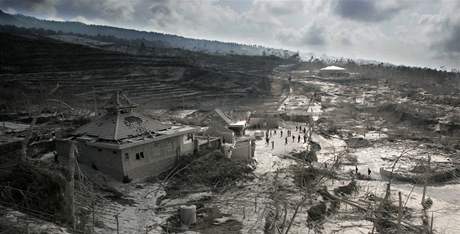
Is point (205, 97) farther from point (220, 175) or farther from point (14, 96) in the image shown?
point (220, 175)

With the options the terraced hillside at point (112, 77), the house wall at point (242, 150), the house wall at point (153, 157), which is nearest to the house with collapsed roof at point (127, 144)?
the house wall at point (153, 157)

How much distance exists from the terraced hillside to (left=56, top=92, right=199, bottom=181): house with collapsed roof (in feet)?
90.9

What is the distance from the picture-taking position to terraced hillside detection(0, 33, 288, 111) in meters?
49.9

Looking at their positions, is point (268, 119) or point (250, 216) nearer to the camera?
point (250, 216)

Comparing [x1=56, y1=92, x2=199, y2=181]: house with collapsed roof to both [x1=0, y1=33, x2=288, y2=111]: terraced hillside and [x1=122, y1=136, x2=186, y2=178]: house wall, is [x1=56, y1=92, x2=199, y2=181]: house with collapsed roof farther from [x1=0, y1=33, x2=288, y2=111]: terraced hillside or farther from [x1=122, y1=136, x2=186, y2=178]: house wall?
[x1=0, y1=33, x2=288, y2=111]: terraced hillside

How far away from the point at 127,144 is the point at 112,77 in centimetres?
4441

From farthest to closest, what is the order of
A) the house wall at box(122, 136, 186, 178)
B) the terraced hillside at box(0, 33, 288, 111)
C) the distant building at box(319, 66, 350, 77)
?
the distant building at box(319, 66, 350, 77) < the terraced hillside at box(0, 33, 288, 111) < the house wall at box(122, 136, 186, 178)

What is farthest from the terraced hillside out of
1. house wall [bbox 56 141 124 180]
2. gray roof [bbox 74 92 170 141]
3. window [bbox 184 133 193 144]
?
house wall [bbox 56 141 124 180]

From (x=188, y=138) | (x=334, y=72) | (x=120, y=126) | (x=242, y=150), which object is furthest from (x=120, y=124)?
(x=334, y=72)

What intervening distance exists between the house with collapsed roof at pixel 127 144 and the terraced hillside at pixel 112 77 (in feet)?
90.9

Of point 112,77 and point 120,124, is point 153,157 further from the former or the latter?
point 112,77

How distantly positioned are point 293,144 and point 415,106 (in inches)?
1183

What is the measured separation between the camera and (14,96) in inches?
1662

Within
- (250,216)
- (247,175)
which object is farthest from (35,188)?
(247,175)
